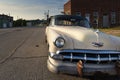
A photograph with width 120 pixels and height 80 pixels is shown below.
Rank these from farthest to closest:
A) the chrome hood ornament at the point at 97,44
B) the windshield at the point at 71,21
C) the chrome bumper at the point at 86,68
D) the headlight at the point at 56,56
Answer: the windshield at the point at 71,21, the chrome hood ornament at the point at 97,44, the headlight at the point at 56,56, the chrome bumper at the point at 86,68

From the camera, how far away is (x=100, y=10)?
172 ft

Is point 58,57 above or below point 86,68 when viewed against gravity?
above

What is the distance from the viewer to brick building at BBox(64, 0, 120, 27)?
52375mm

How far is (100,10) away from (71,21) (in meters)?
43.7

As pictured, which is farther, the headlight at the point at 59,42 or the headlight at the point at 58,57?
Answer: the headlight at the point at 59,42

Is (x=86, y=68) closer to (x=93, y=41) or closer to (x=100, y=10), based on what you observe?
(x=93, y=41)

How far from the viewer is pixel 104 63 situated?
6.43 metres

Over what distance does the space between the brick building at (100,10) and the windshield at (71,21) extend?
42503mm

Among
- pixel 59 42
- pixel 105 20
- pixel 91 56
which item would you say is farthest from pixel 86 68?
pixel 105 20

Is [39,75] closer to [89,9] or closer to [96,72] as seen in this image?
[96,72]

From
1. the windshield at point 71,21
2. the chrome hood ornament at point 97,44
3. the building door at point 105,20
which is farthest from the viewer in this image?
the building door at point 105,20

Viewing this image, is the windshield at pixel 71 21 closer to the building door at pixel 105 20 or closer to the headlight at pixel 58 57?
the headlight at pixel 58 57

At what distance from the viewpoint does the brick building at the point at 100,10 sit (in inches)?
Answer: 2062

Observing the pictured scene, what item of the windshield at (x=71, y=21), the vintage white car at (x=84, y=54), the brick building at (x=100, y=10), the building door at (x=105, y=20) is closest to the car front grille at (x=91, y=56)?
the vintage white car at (x=84, y=54)
